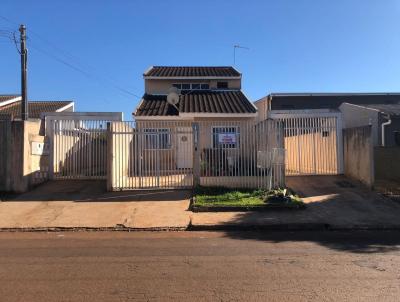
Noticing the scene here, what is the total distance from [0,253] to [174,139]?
8358 millimetres

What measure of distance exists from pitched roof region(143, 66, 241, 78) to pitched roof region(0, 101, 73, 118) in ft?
27.7

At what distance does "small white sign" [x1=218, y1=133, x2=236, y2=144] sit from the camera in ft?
49.1

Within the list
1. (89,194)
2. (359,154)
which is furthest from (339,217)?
(89,194)

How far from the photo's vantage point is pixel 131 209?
12.5 m

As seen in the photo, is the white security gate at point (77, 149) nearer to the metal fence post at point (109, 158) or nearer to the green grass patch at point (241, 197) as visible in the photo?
the metal fence post at point (109, 158)

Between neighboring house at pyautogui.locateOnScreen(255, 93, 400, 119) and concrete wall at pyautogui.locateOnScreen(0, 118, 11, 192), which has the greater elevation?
neighboring house at pyautogui.locateOnScreen(255, 93, 400, 119)

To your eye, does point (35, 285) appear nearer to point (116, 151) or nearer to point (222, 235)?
point (222, 235)

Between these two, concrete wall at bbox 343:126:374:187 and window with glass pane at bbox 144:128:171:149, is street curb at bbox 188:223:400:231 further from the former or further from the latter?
window with glass pane at bbox 144:128:171:149

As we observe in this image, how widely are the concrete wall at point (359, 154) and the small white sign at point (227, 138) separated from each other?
174 inches

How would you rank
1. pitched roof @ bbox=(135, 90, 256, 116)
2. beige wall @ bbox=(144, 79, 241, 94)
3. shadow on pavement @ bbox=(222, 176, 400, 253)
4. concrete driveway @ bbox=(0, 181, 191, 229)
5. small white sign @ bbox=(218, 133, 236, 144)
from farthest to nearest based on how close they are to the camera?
beige wall @ bbox=(144, 79, 241, 94)
pitched roof @ bbox=(135, 90, 256, 116)
small white sign @ bbox=(218, 133, 236, 144)
concrete driveway @ bbox=(0, 181, 191, 229)
shadow on pavement @ bbox=(222, 176, 400, 253)

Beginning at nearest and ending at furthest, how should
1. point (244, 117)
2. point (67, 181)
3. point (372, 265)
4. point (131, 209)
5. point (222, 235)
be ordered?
point (372, 265)
point (222, 235)
point (131, 209)
point (67, 181)
point (244, 117)


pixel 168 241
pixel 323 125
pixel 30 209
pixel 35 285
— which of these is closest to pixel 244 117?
pixel 323 125

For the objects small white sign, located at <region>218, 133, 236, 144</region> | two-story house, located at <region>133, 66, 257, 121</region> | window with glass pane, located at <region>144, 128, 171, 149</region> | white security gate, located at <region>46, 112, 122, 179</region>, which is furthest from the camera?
two-story house, located at <region>133, 66, 257, 121</region>

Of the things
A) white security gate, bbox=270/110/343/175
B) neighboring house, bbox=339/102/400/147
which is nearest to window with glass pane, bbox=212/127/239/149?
white security gate, bbox=270/110/343/175
